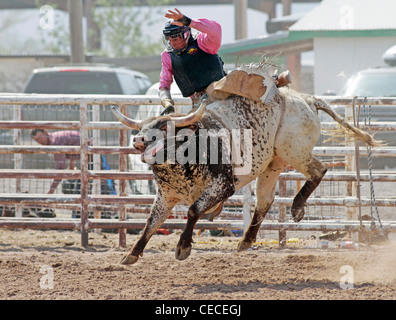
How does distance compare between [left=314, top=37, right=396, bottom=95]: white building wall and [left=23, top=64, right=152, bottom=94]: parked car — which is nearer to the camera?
[left=23, top=64, right=152, bottom=94]: parked car

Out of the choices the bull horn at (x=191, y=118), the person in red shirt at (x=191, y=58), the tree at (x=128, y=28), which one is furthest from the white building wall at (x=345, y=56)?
the bull horn at (x=191, y=118)

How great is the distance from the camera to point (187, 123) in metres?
5.22

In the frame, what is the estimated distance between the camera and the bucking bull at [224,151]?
207 inches

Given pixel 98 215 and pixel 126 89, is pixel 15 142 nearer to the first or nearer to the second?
pixel 98 215

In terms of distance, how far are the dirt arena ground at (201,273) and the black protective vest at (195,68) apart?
5.20 ft

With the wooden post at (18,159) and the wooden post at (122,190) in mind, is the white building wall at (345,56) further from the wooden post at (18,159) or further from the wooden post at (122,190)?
the wooden post at (122,190)

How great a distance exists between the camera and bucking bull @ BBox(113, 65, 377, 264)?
527cm

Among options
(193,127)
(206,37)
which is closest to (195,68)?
(206,37)

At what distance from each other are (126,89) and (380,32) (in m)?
7.44

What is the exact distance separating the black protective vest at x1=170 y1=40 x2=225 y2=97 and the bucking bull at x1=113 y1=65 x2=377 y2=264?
1.01 ft

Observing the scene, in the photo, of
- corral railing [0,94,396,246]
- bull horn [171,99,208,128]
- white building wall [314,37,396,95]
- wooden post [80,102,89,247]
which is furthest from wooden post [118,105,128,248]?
white building wall [314,37,396,95]

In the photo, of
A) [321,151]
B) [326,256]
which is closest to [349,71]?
[321,151]

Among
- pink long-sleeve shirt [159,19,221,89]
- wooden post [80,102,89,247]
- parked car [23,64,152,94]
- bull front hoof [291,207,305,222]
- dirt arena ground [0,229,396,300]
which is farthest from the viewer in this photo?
parked car [23,64,152,94]

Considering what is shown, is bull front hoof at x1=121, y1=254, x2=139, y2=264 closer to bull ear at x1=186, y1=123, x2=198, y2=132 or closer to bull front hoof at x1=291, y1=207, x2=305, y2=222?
bull ear at x1=186, y1=123, x2=198, y2=132
